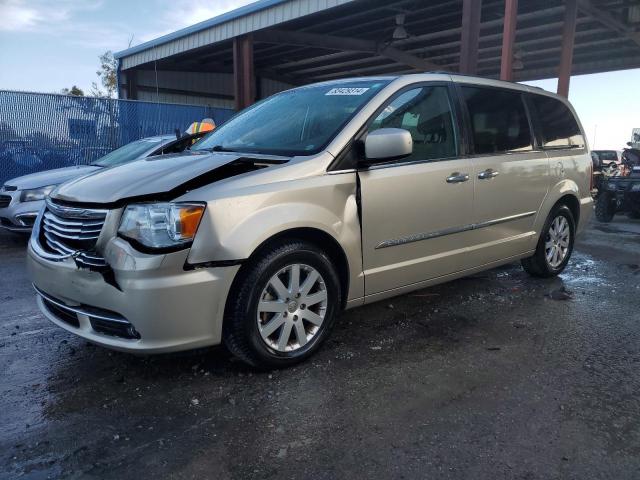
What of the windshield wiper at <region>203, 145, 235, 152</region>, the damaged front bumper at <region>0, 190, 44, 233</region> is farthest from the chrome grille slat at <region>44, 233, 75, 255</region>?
the damaged front bumper at <region>0, 190, 44, 233</region>

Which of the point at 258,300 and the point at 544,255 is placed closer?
the point at 258,300

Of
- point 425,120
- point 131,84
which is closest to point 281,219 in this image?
point 425,120

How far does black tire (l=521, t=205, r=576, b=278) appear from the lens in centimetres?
482

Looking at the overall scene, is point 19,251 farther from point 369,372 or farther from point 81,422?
point 369,372

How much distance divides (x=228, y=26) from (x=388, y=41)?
→ 465 centimetres

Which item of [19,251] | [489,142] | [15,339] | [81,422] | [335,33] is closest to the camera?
[81,422]

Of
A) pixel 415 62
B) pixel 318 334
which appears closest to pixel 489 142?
pixel 318 334

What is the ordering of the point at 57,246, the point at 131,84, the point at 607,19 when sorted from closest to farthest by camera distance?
1. the point at 57,246
2. the point at 607,19
3. the point at 131,84

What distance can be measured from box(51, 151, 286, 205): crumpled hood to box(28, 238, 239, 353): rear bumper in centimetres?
30

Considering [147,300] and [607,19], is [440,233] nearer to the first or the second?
[147,300]

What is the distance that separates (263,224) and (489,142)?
223cm

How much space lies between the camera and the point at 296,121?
Result: 140 inches

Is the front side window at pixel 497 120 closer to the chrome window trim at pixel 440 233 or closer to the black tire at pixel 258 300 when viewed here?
the chrome window trim at pixel 440 233

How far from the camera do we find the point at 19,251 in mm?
6258
